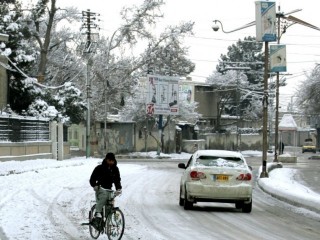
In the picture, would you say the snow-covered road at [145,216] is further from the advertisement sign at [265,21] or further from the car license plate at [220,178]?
the advertisement sign at [265,21]

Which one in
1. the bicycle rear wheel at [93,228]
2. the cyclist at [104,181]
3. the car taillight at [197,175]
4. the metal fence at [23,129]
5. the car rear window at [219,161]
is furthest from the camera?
the metal fence at [23,129]

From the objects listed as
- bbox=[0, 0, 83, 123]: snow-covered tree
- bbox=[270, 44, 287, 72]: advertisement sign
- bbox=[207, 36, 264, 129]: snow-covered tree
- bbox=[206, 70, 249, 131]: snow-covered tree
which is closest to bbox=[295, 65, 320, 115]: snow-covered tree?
bbox=[207, 36, 264, 129]: snow-covered tree

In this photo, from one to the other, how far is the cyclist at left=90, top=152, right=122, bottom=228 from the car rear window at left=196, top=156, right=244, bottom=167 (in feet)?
20.3

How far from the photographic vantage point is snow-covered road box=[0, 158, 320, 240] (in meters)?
11.7

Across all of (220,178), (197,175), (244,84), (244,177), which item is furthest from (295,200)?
(244,84)

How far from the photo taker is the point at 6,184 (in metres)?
21.5

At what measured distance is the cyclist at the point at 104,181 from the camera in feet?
34.1

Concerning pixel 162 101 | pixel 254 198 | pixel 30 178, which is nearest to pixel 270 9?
pixel 254 198

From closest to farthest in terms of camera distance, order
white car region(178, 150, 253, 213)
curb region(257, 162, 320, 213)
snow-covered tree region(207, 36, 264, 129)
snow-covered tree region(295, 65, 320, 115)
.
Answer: white car region(178, 150, 253, 213) → curb region(257, 162, 320, 213) → snow-covered tree region(295, 65, 320, 115) → snow-covered tree region(207, 36, 264, 129)

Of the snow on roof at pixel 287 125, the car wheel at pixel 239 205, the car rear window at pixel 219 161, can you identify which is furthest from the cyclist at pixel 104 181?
the snow on roof at pixel 287 125

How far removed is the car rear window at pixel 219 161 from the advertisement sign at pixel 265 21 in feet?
38.7

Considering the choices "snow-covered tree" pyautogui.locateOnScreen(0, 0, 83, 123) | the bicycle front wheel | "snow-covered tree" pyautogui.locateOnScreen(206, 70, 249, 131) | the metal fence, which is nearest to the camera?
the bicycle front wheel

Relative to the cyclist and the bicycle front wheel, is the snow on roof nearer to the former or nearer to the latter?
the cyclist

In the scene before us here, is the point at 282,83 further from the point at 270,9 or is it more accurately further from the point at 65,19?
the point at 270,9
